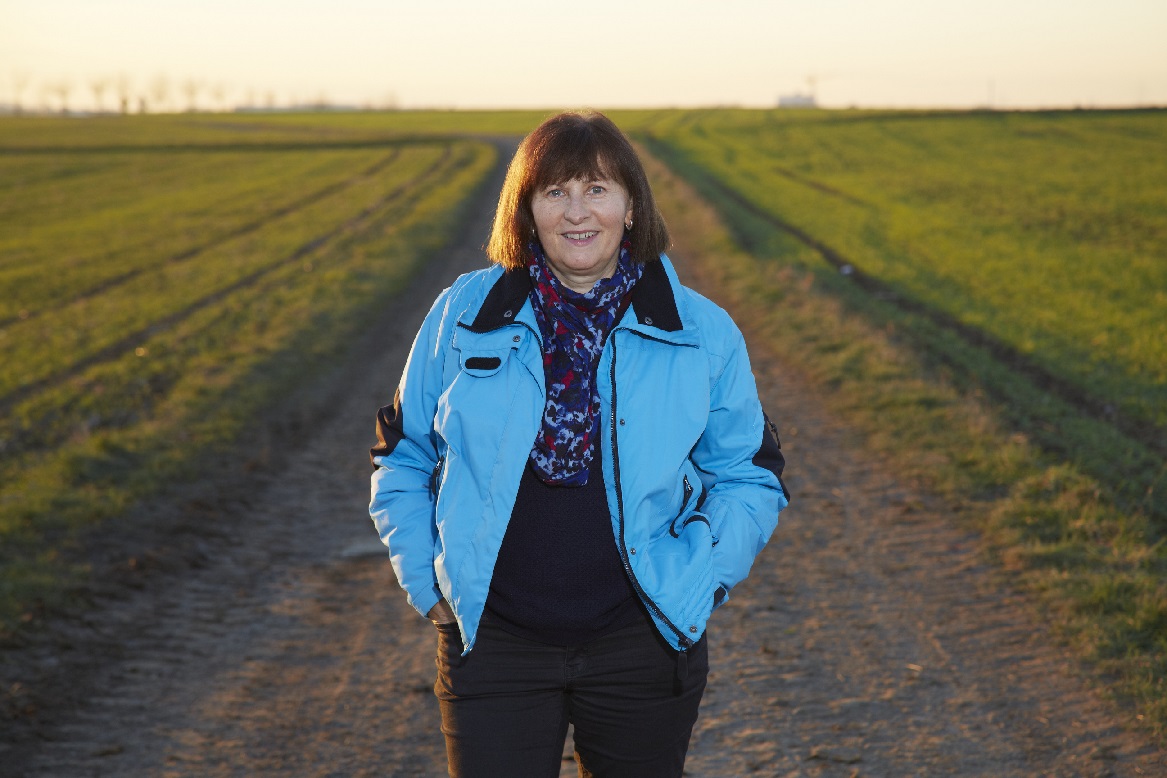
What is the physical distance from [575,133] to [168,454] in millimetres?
6627

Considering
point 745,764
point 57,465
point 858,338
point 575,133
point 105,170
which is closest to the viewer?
point 575,133

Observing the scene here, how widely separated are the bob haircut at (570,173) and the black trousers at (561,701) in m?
0.92

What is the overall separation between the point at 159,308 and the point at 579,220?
47.9 feet

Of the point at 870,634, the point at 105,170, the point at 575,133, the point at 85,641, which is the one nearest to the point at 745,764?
the point at 870,634

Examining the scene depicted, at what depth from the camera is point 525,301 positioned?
2.54m

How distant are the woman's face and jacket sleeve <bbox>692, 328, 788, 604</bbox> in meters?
0.40

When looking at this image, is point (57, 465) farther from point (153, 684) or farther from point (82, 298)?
point (82, 298)

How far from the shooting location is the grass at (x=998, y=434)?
5191mm

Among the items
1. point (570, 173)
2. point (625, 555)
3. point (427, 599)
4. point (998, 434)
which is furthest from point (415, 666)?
point (998, 434)

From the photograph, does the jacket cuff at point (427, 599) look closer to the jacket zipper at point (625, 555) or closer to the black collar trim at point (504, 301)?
the jacket zipper at point (625, 555)

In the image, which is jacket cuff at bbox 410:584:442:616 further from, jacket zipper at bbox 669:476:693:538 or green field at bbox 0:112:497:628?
green field at bbox 0:112:497:628

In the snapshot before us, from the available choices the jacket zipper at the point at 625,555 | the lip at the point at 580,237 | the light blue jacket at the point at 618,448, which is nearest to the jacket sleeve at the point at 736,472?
the light blue jacket at the point at 618,448

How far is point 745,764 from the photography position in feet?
13.5

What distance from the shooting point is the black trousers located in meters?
2.41
